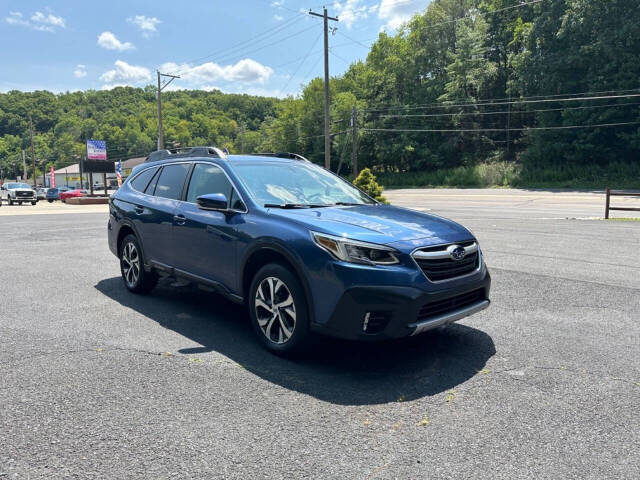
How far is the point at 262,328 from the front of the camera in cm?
435

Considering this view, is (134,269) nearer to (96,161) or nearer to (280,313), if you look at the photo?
(280,313)

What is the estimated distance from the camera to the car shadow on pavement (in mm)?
3615

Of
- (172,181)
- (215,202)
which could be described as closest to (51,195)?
(172,181)

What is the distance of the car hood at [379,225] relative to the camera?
152 inches

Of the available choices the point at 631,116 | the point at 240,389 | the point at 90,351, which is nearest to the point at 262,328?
the point at 240,389

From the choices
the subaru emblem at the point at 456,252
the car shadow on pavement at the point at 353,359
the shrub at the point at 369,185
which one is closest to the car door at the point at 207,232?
the car shadow on pavement at the point at 353,359

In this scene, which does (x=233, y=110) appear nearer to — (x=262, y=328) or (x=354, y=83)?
(x=354, y=83)

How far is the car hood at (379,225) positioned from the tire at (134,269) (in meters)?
2.63

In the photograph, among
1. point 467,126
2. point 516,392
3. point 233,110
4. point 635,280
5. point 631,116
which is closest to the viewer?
point 516,392

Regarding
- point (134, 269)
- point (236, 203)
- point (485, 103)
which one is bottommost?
point (134, 269)

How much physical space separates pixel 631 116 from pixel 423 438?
47.4 meters

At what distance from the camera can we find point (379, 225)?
4117 mm

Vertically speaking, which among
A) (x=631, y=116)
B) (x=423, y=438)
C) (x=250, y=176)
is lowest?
(x=423, y=438)

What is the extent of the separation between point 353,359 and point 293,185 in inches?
74.0
